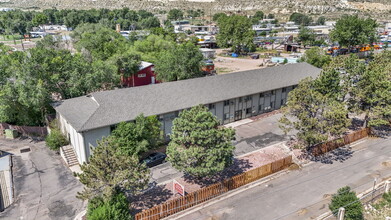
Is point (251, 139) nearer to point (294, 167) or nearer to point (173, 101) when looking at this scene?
point (294, 167)

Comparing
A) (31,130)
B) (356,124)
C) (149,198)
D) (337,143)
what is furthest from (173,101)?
(356,124)

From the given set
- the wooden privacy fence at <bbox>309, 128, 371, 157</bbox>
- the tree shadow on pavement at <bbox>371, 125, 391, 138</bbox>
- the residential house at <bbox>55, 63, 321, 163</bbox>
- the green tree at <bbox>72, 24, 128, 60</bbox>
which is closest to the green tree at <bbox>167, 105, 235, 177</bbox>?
the residential house at <bbox>55, 63, 321, 163</bbox>

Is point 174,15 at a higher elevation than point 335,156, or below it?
higher

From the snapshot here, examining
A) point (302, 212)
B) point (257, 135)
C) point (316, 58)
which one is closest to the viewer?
point (302, 212)

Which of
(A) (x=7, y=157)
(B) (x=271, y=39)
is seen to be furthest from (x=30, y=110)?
(B) (x=271, y=39)

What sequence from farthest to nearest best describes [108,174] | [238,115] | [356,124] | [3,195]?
1. [238,115]
2. [356,124]
3. [3,195]
4. [108,174]

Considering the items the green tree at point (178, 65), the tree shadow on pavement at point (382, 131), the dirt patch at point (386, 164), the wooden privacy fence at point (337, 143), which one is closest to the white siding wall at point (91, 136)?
the green tree at point (178, 65)

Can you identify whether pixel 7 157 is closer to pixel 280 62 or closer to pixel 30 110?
pixel 30 110

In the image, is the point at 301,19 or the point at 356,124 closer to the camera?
the point at 356,124
